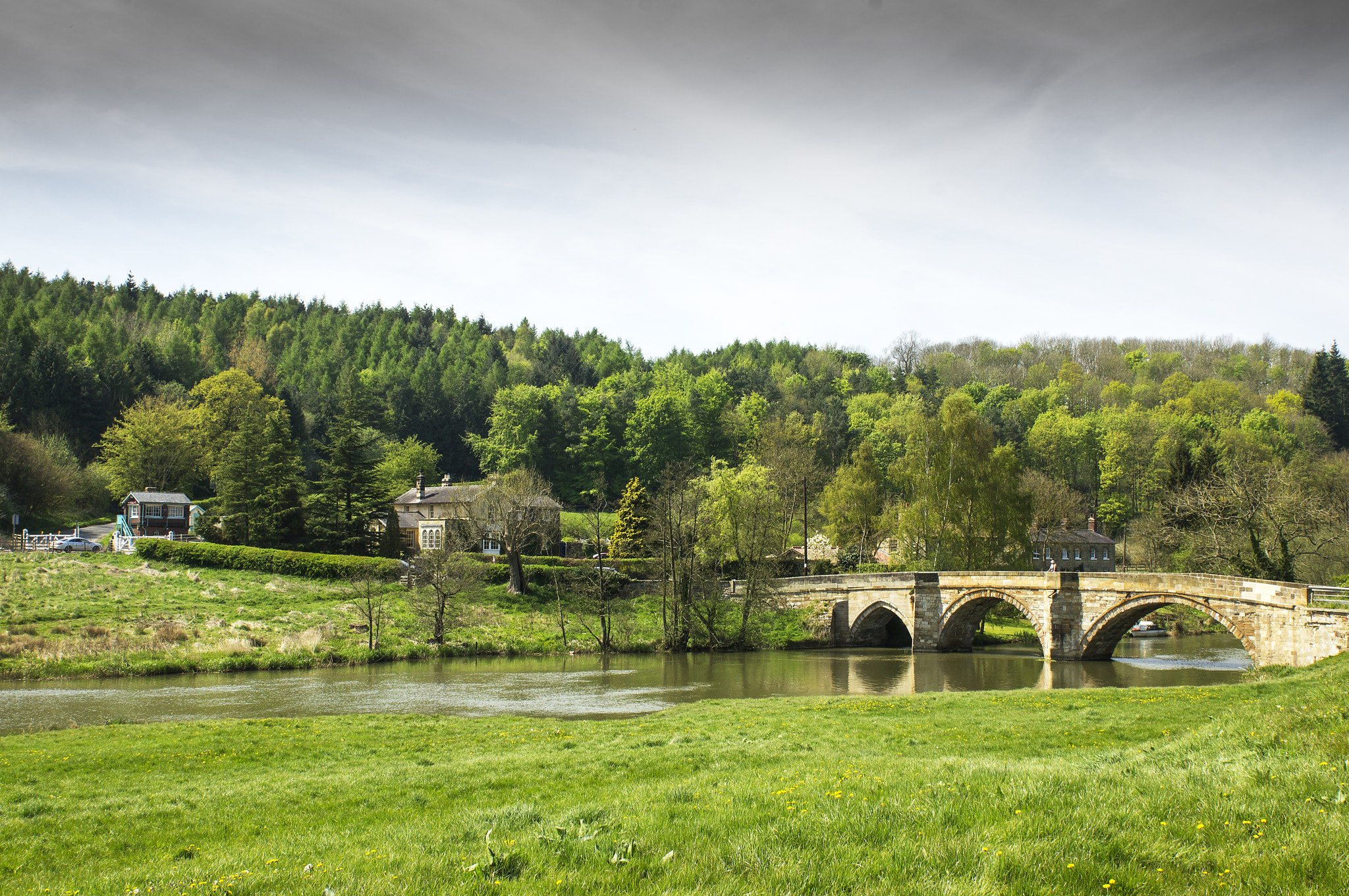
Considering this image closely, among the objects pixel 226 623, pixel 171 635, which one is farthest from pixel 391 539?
pixel 171 635

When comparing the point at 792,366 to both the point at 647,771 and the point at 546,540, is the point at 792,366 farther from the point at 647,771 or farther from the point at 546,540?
the point at 647,771

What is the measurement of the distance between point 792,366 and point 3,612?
10736 centimetres

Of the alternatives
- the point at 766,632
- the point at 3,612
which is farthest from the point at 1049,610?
the point at 3,612

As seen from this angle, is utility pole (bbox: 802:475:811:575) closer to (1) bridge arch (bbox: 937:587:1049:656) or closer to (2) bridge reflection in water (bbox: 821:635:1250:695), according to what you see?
(2) bridge reflection in water (bbox: 821:635:1250:695)

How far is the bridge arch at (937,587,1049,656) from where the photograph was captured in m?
43.6

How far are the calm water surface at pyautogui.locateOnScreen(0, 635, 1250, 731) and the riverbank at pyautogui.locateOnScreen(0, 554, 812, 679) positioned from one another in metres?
1.26

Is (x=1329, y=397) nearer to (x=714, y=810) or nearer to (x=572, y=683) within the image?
(x=572, y=683)

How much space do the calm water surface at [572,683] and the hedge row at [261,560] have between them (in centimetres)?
1391

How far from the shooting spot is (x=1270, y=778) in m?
7.38

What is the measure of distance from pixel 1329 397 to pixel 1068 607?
252 ft

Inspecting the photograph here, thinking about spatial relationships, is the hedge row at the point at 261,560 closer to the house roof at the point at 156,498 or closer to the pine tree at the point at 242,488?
the pine tree at the point at 242,488

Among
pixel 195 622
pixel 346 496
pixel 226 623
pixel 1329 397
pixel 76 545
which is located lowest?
pixel 226 623

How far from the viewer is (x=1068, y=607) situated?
39469 mm

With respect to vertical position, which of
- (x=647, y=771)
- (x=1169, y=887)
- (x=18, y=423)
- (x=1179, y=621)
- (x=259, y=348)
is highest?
(x=259, y=348)
